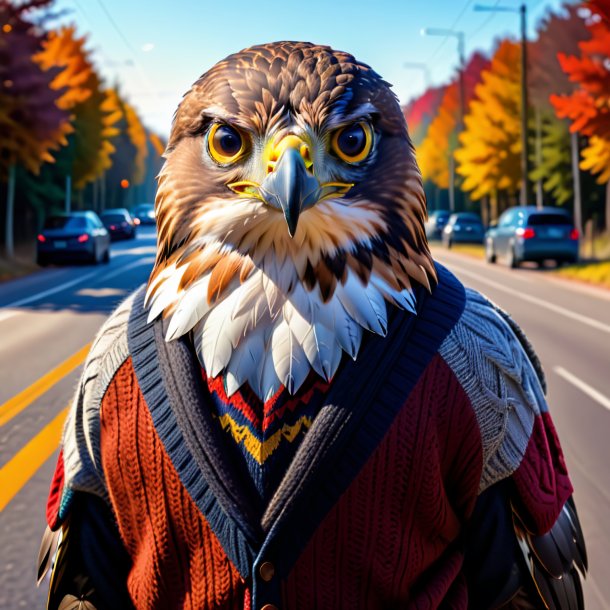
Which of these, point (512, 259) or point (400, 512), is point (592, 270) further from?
point (400, 512)

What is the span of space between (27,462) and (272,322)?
4.65 metres

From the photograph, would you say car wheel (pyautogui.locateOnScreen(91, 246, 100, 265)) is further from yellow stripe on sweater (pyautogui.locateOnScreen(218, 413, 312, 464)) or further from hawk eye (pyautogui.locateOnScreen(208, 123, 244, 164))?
yellow stripe on sweater (pyautogui.locateOnScreen(218, 413, 312, 464))

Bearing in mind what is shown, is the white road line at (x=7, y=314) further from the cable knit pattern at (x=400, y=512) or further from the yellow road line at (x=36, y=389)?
the cable knit pattern at (x=400, y=512)

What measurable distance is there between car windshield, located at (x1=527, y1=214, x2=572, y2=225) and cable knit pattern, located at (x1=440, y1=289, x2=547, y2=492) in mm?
21064

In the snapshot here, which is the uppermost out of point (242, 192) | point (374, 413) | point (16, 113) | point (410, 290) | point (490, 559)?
point (16, 113)

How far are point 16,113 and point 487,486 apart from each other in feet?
83.4

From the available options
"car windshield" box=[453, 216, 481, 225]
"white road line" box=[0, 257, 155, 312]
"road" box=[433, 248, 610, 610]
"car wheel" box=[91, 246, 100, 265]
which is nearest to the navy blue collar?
"road" box=[433, 248, 610, 610]

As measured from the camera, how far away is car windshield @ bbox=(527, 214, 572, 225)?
21859mm

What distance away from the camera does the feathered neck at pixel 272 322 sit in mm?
1343

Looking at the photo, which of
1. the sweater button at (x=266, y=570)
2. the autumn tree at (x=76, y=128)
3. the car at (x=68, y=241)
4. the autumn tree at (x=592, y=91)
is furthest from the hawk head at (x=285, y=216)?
the autumn tree at (x=76, y=128)

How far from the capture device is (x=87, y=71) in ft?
147

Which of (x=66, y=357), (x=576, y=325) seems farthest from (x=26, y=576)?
(x=576, y=325)

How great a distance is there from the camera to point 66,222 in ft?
80.2

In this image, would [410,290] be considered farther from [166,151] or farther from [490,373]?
[166,151]
